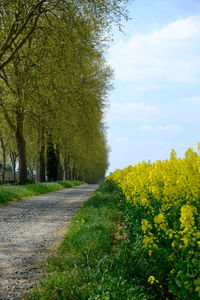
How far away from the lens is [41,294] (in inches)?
203

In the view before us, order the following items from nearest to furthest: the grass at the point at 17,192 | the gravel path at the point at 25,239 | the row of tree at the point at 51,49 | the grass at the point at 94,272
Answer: the grass at the point at 94,272, the gravel path at the point at 25,239, the row of tree at the point at 51,49, the grass at the point at 17,192

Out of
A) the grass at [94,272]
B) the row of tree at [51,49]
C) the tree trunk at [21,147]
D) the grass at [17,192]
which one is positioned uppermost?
the row of tree at [51,49]

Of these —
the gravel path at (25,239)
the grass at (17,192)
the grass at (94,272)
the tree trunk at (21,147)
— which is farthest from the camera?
the tree trunk at (21,147)

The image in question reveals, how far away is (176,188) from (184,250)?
205 cm

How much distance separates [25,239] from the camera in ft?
30.1

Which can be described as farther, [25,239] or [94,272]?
[25,239]

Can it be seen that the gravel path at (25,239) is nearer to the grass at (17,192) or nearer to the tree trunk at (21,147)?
the grass at (17,192)

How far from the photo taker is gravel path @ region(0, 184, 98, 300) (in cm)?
605

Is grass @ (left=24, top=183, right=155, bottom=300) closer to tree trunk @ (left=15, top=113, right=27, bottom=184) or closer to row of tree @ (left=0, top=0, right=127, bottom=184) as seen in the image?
row of tree @ (left=0, top=0, right=127, bottom=184)

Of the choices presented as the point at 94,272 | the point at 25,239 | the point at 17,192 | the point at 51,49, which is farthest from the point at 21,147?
the point at 94,272

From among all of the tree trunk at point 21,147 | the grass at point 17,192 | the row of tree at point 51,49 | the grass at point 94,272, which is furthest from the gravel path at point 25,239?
the tree trunk at point 21,147

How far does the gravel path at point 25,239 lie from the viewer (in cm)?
605

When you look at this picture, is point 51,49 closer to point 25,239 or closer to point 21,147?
point 25,239

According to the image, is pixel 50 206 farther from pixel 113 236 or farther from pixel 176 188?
pixel 176 188
